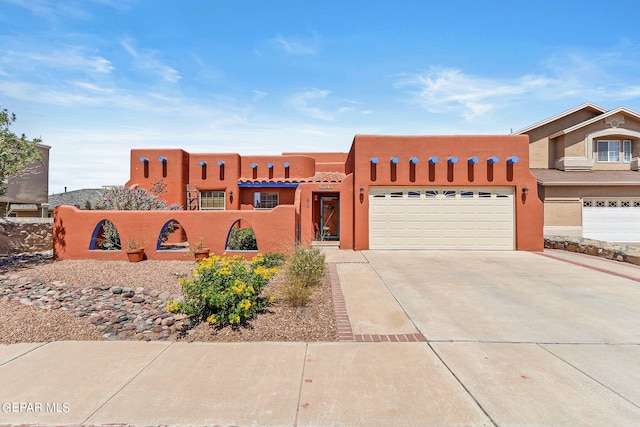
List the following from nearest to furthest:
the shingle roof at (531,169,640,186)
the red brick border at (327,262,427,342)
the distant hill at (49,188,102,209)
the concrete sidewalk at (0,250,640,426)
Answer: the concrete sidewalk at (0,250,640,426), the red brick border at (327,262,427,342), the shingle roof at (531,169,640,186), the distant hill at (49,188,102,209)

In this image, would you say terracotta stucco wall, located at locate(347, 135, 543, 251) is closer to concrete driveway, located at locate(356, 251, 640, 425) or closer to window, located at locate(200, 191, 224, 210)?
concrete driveway, located at locate(356, 251, 640, 425)

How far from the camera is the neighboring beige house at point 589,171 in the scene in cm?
1761

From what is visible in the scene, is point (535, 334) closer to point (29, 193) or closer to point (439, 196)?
point (439, 196)

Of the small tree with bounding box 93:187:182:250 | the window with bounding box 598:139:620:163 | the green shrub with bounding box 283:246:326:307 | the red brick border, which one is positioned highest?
the window with bounding box 598:139:620:163

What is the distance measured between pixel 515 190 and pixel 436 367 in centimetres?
1246

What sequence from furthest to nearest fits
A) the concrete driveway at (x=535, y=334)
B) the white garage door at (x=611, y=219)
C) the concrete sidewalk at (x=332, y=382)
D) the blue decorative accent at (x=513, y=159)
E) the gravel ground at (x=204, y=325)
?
the white garage door at (x=611, y=219)
the blue decorative accent at (x=513, y=159)
the gravel ground at (x=204, y=325)
the concrete driveway at (x=535, y=334)
the concrete sidewalk at (x=332, y=382)

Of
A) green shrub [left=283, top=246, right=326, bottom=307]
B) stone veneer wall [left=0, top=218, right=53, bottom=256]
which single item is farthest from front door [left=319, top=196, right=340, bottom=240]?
stone veneer wall [left=0, top=218, right=53, bottom=256]

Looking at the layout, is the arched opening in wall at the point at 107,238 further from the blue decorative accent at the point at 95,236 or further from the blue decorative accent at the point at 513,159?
the blue decorative accent at the point at 513,159

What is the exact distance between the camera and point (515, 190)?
1400 centimetres

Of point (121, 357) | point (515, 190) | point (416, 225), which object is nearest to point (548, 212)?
point (515, 190)

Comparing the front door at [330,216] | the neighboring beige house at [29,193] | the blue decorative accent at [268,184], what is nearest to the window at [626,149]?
the front door at [330,216]

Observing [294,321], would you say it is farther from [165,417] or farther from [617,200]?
[617,200]

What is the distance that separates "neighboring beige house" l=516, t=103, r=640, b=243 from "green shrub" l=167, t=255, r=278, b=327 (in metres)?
17.7

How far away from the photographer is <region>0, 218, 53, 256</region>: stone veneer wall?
13.0 metres
